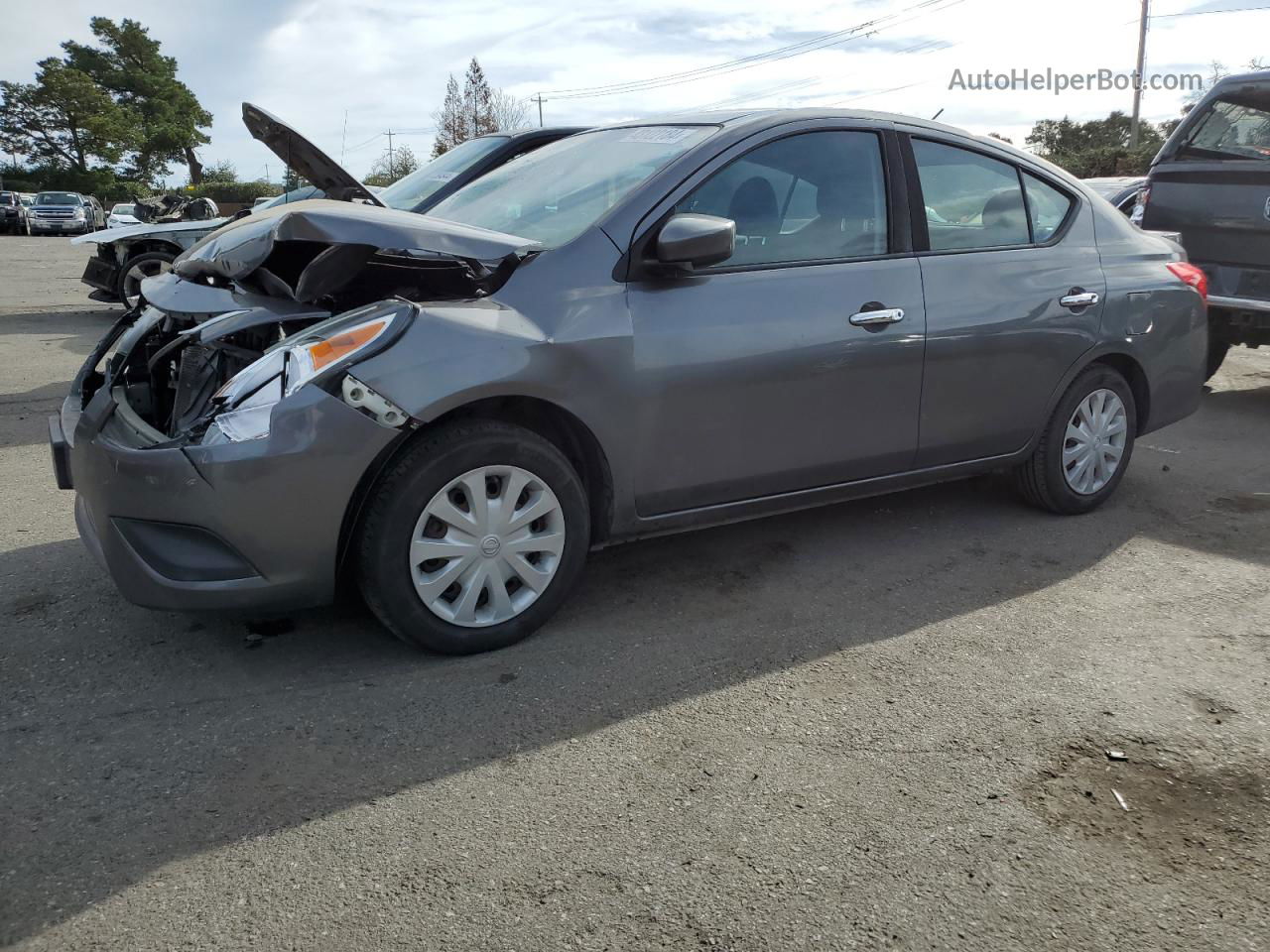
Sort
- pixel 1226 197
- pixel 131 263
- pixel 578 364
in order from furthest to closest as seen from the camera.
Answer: pixel 131 263 < pixel 1226 197 < pixel 578 364

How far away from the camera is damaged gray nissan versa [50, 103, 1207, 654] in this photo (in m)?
3.06

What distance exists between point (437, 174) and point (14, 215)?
1492 inches

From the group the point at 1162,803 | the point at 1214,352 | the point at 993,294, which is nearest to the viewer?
the point at 1162,803

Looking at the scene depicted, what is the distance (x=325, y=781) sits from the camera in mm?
2686

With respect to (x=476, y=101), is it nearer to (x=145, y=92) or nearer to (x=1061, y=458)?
(x=145, y=92)

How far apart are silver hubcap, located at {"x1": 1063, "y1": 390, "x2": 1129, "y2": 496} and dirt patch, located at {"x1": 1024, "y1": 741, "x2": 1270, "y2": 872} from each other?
2129 mm

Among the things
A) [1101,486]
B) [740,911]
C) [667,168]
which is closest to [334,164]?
[667,168]

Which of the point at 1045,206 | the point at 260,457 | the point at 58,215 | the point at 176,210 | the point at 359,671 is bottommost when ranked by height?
the point at 359,671

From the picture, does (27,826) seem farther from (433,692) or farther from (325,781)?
(433,692)

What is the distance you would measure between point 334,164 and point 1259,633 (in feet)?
12.3

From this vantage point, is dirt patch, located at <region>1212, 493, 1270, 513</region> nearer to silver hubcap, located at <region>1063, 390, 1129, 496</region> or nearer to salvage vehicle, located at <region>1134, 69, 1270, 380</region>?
silver hubcap, located at <region>1063, 390, 1129, 496</region>

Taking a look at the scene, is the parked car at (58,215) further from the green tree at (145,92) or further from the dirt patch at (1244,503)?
the dirt patch at (1244,503)

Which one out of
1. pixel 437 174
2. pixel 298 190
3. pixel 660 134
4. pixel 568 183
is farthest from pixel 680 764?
pixel 298 190

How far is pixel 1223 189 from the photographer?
7.11m
